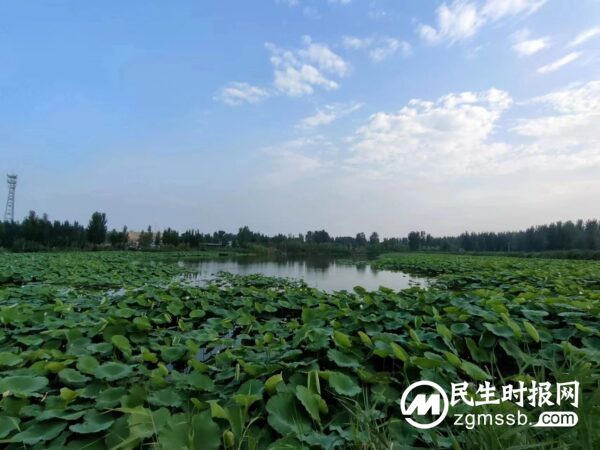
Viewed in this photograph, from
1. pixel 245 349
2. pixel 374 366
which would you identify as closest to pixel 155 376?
pixel 245 349

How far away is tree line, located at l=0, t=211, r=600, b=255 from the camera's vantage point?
32588 mm

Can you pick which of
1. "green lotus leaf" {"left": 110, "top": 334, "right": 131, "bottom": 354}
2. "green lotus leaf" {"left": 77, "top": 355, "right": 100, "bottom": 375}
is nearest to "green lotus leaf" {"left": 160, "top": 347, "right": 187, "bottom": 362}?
"green lotus leaf" {"left": 110, "top": 334, "right": 131, "bottom": 354}

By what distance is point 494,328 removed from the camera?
1853 mm

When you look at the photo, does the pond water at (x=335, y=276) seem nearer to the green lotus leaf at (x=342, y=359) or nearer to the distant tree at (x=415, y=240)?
the green lotus leaf at (x=342, y=359)

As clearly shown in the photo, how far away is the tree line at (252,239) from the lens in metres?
32.6

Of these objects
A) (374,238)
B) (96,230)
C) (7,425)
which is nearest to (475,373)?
(7,425)

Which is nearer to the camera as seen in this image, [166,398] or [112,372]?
[166,398]

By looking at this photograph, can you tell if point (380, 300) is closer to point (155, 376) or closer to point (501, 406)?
point (501, 406)

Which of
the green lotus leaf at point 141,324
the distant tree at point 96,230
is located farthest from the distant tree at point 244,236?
the green lotus leaf at point 141,324

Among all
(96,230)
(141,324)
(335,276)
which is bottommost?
(335,276)

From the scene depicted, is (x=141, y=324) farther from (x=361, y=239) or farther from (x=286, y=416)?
(x=361, y=239)

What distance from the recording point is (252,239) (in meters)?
56.8

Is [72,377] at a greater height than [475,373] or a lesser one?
lesser

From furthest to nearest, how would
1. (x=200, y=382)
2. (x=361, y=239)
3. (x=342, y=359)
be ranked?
(x=361, y=239)
(x=342, y=359)
(x=200, y=382)
